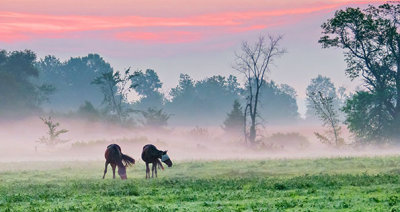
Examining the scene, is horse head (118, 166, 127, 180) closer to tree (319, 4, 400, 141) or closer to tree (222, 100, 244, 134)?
tree (319, 4, 400, 141)

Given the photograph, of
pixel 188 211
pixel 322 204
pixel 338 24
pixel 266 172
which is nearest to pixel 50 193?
pixel 188 211

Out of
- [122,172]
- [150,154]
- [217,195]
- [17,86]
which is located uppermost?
[17,86]

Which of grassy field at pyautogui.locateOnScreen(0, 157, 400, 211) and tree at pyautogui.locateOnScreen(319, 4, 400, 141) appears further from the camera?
tree at pyautogui.locateOnScreen(319, 4, 400, 141)

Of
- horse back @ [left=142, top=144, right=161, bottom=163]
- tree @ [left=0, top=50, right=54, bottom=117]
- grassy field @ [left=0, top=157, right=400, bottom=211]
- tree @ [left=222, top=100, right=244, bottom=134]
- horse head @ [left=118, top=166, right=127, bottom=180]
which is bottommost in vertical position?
grassy field @ [left=0, top=157, right=400, bottom=211]

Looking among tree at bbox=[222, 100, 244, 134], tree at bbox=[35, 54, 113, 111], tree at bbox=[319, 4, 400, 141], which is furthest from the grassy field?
tree at bbox=[35, 54, 113, 111]

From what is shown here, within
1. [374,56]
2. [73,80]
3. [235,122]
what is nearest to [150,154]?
[374,56]

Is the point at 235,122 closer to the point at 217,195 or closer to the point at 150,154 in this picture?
the point at 150,154

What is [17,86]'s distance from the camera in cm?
13300

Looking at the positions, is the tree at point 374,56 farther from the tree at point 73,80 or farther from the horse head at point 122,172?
the tree at point 73,80

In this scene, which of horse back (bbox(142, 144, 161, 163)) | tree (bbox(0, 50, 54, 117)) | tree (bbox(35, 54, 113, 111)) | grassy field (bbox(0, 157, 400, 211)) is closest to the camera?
grassy field (bbox(0, 157, 400, 211))

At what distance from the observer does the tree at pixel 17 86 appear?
131 meters

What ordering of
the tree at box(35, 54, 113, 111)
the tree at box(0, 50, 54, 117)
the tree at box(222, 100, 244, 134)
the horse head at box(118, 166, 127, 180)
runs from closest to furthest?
the horse head at box(118, 166, 127, 180), the tree at box(222, 100, 244, 134), the tree at box(0, 50, 54, 117), the tree at box(35, 54, 113, 111)

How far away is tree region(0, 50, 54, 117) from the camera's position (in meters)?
131

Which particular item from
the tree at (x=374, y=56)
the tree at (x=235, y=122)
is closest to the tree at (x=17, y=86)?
the tree at (x=235, y=122)
